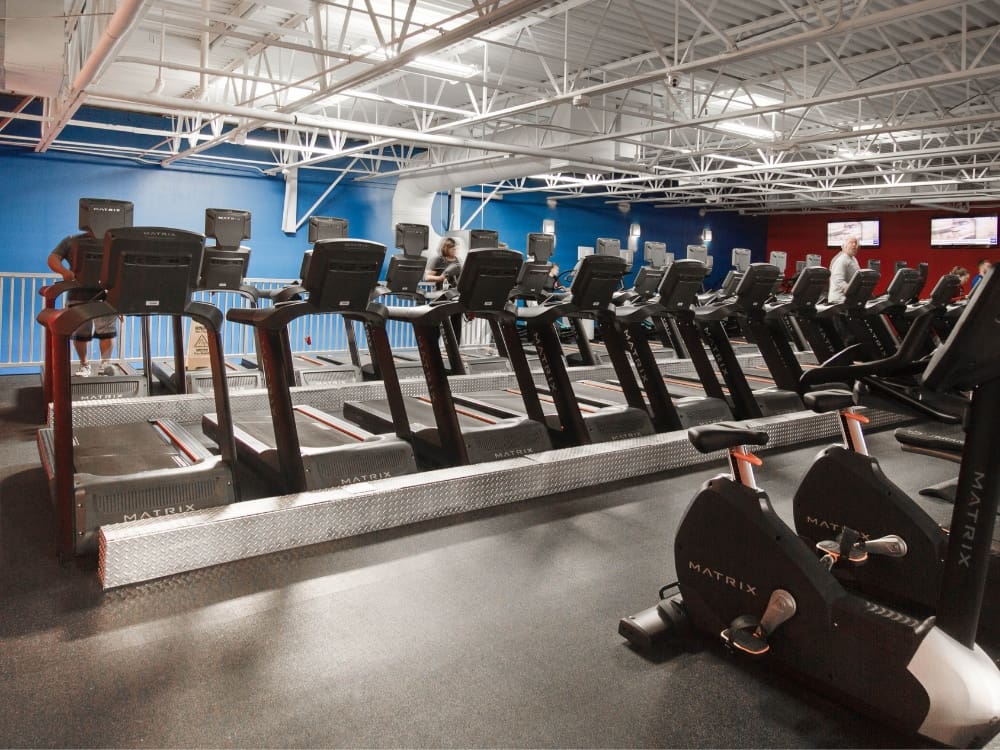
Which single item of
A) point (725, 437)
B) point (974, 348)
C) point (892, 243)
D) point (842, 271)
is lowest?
point (725, 437)

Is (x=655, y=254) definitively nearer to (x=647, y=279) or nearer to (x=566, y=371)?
(x=647, y=279)

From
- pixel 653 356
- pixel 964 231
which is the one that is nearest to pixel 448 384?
pixel 653 356

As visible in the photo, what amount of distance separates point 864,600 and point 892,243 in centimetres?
1973

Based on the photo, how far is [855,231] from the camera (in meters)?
19.2

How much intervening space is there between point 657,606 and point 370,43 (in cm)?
735

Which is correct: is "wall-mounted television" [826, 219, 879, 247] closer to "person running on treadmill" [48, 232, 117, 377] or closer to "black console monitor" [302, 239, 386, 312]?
"person running on treadmill" [48, 232, 117, 377]

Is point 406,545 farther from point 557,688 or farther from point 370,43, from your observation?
point 370,43

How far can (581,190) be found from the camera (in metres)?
16.4

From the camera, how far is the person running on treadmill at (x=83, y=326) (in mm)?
5035

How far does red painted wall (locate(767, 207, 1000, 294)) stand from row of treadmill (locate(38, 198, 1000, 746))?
14.4 m

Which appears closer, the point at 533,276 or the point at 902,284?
the point at 902,284

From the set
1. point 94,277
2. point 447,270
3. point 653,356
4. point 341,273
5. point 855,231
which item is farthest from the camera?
point 855,231

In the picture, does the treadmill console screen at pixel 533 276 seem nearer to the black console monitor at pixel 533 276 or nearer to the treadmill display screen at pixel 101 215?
the black console monitor at pixel 533 276

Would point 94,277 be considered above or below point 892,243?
below
